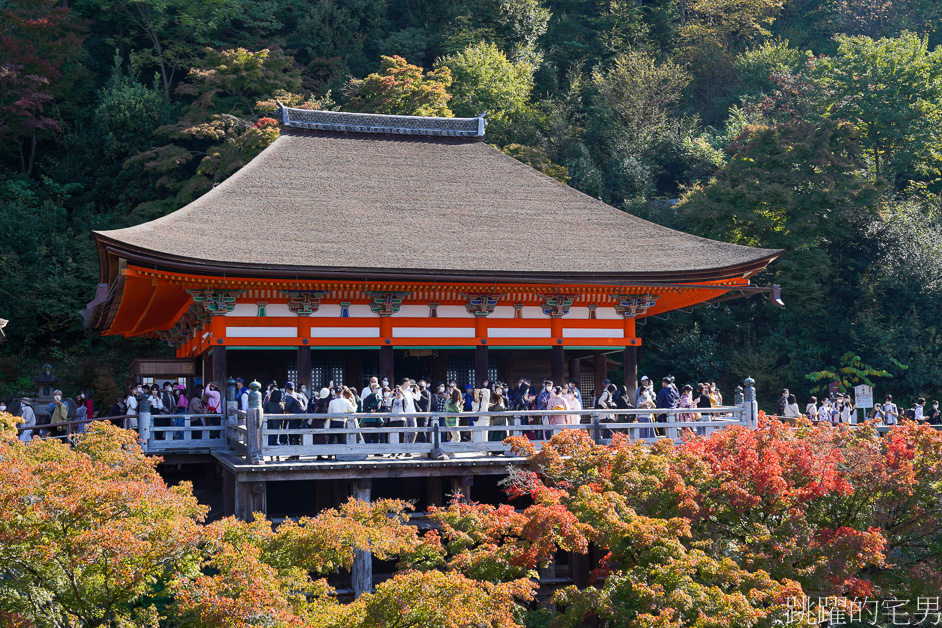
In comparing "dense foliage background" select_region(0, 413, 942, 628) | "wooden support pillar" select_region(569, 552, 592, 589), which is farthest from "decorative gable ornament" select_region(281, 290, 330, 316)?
"wooden support pillar" select_region(569, 552, 592, 589)

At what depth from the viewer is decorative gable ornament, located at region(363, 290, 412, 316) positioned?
1927 centimetres

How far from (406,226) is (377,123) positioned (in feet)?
17.5

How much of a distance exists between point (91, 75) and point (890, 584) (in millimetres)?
35208

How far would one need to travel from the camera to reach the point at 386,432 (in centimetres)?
1510

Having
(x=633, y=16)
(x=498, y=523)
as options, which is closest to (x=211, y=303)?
(x=498, y=523)

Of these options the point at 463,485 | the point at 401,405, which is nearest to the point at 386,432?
the point at 401,405

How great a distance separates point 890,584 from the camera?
1216 cm

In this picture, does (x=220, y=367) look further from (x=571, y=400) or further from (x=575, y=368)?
(x=575, y=368)

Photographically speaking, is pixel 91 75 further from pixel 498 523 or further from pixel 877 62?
pixel 498 523

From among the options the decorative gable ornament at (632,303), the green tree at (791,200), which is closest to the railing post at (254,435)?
the decorative gable ornament at (632,303)

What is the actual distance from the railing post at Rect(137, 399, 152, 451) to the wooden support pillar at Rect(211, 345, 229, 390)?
2.25 metres

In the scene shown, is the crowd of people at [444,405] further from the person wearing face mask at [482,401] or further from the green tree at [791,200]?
the green tree at [791,200]

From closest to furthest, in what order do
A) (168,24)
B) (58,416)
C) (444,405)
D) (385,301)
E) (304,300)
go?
1. (444,405)
2. (58,416)
3. (304,300)
4. (385,301)
5. (168,24)

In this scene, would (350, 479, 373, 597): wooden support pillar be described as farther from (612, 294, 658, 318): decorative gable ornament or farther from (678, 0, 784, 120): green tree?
(678, 0, 784, 120): green tree
